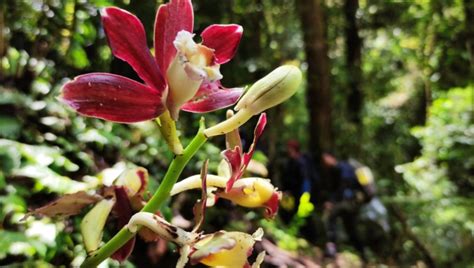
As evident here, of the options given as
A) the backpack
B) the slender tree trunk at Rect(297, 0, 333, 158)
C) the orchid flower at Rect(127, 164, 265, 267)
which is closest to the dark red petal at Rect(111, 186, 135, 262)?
the orchid flower at Rect(127, 164, 265, 267)

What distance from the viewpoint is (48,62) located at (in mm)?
1973

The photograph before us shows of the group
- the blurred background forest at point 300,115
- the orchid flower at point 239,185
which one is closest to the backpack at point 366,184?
the blurred background forest at point 300,115

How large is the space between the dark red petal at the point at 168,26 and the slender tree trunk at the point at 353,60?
7.24m

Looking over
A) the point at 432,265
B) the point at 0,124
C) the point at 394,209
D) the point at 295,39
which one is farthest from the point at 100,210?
the point at 295,39

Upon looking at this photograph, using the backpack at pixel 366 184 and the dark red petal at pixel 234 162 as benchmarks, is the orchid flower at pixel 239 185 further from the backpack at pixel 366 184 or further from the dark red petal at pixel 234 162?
the backpack at pixel 366 184

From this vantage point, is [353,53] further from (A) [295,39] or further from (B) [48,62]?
(B) [48,62]

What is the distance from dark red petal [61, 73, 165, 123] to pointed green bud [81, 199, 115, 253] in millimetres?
148

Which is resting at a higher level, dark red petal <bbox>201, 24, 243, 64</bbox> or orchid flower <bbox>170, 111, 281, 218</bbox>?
dark red petal <bbox>201, 24, 243, 64</bbox>

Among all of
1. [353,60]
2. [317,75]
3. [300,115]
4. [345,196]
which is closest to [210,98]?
[345,196]

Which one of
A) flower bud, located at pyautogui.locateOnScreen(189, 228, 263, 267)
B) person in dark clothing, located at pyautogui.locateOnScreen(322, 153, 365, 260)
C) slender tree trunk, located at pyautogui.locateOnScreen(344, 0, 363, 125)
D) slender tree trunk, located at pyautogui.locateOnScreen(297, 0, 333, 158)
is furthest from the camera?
slender tree trunk, located at pyautogui.locateOnScreen(344, 0, 363, 125)

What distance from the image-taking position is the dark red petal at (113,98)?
0.51 m

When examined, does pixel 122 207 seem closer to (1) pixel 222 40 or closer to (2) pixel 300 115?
(1) pixel 222 40

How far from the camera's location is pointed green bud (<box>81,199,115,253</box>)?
58 centimetres

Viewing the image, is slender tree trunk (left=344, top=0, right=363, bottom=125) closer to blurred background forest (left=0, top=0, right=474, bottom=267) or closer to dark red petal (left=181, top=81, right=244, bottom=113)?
blurred background forest (left=0, top=0, right=474, bottom=267)
